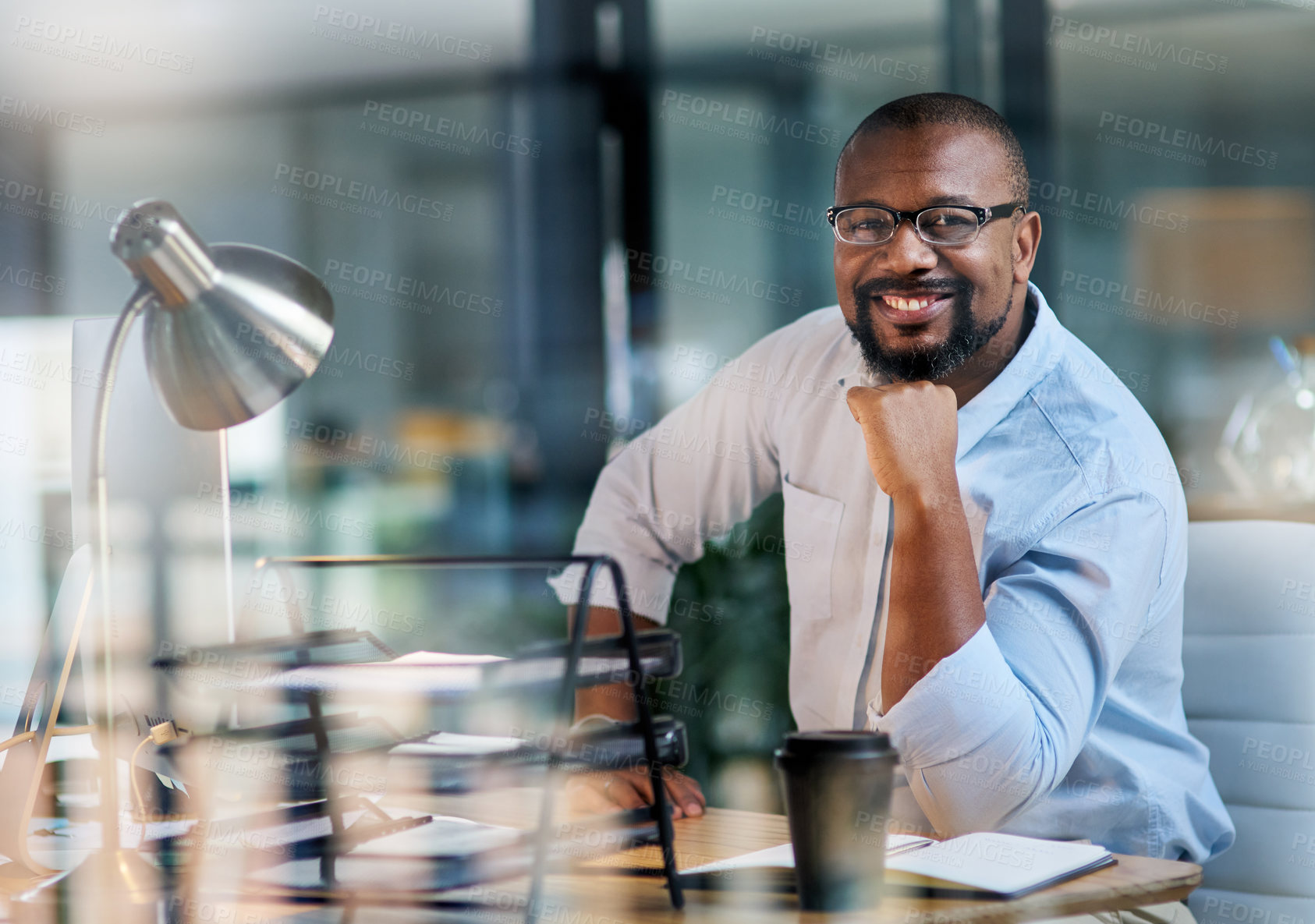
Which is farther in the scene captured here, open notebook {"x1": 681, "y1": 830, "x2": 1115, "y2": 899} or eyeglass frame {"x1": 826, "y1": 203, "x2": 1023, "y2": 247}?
eyeglass frame {"x1": 826, "y1": 203, "x2": 1023, "y2": 247}

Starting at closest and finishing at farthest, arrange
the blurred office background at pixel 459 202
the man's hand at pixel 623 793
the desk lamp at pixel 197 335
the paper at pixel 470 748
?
the paper at pixel 470 748 → the desk lamp at pixel 197 335 → the man's hand at pixel 623 793 → the blurred office background at pixel 459 202

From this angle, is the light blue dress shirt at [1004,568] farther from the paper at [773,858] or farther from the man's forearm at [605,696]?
the paper at [773,858]

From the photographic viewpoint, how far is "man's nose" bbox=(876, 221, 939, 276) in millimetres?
1456

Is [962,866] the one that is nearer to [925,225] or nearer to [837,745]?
[837,745]

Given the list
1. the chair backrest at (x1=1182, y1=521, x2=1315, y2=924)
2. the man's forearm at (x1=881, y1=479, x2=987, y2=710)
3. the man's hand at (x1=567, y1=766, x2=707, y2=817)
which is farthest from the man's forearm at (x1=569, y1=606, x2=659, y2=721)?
the chair backrest at (x1=1182, y1=521, x2=1315, y2=924)

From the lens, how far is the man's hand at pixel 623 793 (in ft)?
3.76

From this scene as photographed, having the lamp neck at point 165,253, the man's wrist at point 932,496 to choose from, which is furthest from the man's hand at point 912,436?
the lamp neck at point 165,253

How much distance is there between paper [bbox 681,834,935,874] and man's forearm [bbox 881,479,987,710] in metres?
0.26

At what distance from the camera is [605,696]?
1.48m

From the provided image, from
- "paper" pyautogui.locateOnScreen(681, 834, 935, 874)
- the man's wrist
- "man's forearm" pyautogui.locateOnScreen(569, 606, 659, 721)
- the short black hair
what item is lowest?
"paper" pyautogui.locateOnScreen(681, 834, 935, 874)

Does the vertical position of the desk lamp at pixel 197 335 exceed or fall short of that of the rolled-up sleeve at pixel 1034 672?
it exceeds it

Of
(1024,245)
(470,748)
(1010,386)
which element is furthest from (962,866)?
(1024,245)

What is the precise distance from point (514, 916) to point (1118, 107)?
2453mm

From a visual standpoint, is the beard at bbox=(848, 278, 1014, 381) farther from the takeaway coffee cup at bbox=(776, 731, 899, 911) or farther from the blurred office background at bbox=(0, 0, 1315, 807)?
the blurred office background at bbox=(0, 0, 1315, 807)
